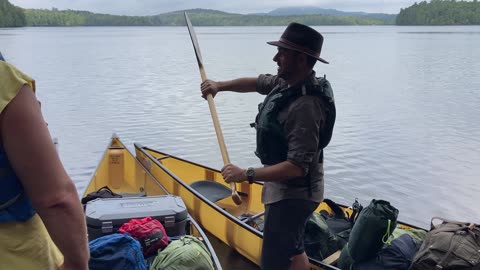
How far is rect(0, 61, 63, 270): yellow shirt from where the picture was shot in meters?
1.32

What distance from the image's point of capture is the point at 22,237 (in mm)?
1423

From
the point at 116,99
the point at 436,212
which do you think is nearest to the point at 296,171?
the point at 436,212

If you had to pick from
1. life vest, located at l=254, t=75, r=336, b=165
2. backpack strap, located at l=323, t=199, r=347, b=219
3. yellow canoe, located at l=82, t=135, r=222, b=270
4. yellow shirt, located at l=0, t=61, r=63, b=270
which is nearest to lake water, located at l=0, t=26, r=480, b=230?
yellow canoe, located at l=82, t=135, r=222, b=270

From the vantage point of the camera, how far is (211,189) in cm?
666

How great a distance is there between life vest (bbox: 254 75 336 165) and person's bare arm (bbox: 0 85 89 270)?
182 cm

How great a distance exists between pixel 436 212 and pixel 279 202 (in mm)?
5840

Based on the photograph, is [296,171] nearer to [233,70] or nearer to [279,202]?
[279,202]

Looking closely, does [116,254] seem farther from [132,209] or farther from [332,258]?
[332,258]

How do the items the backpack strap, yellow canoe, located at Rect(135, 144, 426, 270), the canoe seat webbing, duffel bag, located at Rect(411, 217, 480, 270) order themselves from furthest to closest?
the canoe seat webbing < the backpack strap < yellow canoe, located at Rect(135, 144, 426, 270) < duffel bag, located at Rect(411, 217, 480, 270)

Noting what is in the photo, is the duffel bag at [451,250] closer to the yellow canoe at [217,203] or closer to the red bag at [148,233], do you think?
the yellow canoe at [217,203]

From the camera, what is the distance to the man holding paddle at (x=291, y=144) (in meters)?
2.96

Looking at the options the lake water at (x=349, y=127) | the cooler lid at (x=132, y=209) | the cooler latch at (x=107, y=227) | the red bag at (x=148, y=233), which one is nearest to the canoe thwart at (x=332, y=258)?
the cooler lid at (x=132, y=209)

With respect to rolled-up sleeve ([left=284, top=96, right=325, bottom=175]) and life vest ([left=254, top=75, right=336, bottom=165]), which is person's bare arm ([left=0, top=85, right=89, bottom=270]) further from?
life vest ([left=254, top=75, right=336, bottom=165])

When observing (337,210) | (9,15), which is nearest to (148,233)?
(337,210)
